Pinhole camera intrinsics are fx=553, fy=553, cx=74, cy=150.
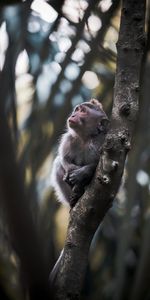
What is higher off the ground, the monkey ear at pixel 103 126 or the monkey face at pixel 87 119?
the monkey face at pixel 87 119

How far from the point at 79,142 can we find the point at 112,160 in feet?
8.66

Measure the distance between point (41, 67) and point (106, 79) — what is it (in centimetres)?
93

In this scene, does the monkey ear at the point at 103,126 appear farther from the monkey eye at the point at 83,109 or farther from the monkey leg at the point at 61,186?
the monkey leg at the point at 61,186

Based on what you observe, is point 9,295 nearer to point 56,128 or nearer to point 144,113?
point 56,128

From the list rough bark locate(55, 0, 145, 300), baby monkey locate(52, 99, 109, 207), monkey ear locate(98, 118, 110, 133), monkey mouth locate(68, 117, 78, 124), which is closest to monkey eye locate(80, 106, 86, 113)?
baby monkey locate(52, 99, 109, 207)

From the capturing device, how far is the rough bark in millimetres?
2906

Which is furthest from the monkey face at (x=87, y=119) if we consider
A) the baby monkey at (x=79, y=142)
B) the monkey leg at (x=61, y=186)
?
the monkey leg at (x=61, y=186)

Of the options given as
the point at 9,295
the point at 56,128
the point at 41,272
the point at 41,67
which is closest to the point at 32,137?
the point at 56,128

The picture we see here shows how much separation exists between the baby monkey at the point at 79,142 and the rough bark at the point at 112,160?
2013mm

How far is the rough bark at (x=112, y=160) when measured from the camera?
2.91m

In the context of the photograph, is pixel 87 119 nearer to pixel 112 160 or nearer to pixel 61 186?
pixel 61 186

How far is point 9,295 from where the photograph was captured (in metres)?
1.99

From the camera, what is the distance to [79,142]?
18.3 feet

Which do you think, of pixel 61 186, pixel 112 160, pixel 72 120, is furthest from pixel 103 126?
pixel 112 160
